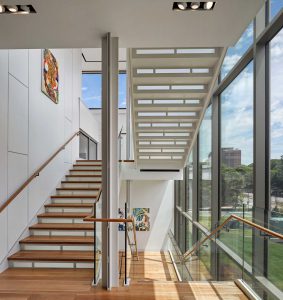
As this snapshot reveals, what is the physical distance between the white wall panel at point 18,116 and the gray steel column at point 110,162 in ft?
6.34

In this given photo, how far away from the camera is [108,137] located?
144 inches

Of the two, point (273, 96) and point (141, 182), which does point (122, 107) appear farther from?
point (273, 96)

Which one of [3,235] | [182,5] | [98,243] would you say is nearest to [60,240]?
[3,235]

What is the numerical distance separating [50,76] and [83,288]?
4743 mm

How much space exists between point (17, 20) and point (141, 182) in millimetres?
8576

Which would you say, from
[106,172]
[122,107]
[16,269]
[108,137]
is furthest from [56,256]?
[122,107]

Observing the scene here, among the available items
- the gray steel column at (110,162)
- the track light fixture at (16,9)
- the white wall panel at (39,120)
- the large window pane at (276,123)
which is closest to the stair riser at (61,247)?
the white wall panel at (39,120)

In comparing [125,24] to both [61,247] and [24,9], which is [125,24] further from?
[61,247]

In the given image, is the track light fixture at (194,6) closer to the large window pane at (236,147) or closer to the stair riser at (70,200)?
the large window pane at (236,147)

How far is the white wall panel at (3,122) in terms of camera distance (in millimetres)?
4496

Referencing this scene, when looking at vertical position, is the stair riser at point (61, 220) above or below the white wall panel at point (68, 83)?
below

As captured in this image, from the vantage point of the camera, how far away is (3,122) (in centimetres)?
457

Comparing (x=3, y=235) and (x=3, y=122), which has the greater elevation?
(x=3, y=122)

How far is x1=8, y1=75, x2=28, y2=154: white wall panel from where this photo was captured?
4.86m
